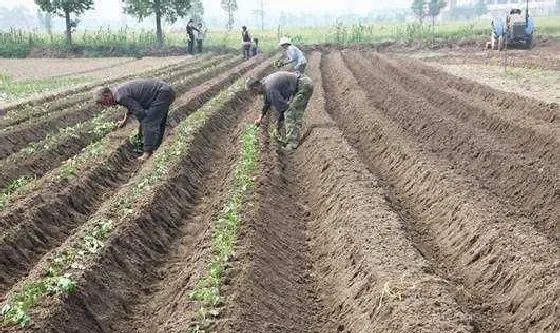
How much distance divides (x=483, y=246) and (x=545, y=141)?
5751mm

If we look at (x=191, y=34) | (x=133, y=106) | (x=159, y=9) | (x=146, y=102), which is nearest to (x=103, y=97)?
(x=133, y=106)

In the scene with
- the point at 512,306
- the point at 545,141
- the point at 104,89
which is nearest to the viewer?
the point at 512,306

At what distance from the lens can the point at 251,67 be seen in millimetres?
31438

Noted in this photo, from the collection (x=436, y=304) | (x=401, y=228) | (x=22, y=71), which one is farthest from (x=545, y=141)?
(x=22, y=71)

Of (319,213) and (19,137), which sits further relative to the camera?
(19,137)

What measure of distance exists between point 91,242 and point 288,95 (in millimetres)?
6406

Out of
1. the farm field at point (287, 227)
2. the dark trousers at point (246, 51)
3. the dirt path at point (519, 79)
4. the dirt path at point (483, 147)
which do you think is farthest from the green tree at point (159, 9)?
the farm field at point (287, 227)

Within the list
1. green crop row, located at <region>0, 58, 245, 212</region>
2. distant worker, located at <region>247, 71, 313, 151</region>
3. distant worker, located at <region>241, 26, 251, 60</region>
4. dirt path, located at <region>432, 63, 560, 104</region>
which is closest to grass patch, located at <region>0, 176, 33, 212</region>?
green crop row, located at <region>0, 58, 245, 212</region>

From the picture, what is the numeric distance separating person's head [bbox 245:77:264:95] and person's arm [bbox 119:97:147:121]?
189 centimetres

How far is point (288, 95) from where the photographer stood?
13219 millimetres

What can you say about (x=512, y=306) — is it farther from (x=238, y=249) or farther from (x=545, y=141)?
(x=545, y=141)

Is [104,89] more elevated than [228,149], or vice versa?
[104,89]

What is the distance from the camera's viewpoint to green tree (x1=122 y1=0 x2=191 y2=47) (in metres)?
48.2

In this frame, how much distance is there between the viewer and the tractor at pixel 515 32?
38.4 meters
